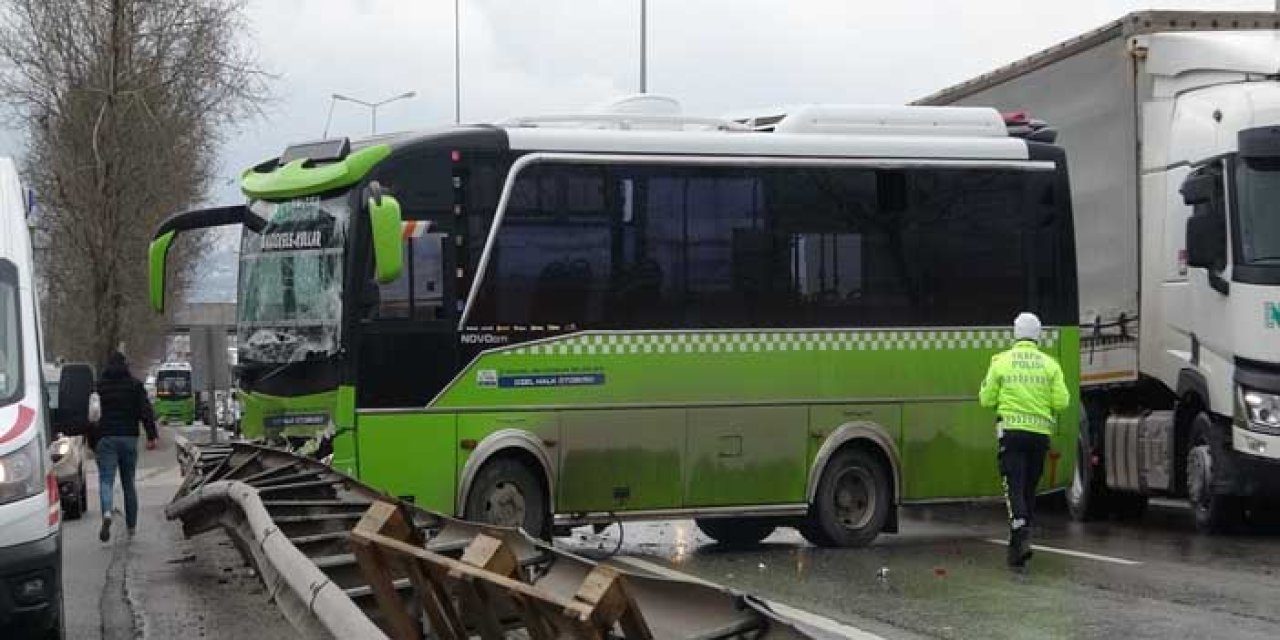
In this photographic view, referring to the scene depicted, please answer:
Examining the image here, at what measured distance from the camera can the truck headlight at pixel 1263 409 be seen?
43.4 ft

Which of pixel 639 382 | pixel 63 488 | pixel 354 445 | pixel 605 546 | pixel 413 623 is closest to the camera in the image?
pixel 413 623

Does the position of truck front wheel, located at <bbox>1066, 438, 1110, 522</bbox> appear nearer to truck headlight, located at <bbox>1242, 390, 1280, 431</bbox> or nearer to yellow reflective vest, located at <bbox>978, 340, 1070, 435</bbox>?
truck headlight, located at <bbox>1242, 390, 1280, 431</bbox>

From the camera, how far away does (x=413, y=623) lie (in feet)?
23.6

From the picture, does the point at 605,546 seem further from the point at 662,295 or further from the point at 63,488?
the point at 63,488

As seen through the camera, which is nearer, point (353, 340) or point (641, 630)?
point (641, 630)

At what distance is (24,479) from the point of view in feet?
25.4

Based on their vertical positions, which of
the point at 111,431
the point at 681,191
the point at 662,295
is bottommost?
the point at 111,431

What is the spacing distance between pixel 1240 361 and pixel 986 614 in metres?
5.12

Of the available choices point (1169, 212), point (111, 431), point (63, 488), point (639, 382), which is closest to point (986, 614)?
point (639, 382)

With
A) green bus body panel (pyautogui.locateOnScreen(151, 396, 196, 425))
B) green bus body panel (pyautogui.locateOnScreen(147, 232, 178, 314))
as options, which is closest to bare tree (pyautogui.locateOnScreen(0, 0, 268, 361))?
green bus body panel (pyautogui.locateOnScreen(151, 396, 196, 425))

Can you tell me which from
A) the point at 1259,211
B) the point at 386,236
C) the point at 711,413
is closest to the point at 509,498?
the point at 711,413

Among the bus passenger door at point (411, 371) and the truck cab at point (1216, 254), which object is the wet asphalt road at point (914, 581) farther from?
the bus passenger door at point (411, 371)

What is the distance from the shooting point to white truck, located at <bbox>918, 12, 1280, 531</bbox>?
1352 centimetres

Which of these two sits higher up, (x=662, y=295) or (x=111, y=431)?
(x=662, y=295)
